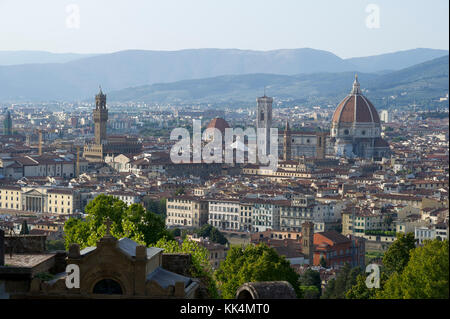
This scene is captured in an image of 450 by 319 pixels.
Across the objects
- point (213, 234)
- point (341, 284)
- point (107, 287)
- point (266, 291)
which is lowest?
point (213, 234)

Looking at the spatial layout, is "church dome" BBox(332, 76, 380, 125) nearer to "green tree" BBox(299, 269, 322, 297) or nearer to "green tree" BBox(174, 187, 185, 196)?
"green tree" BBox(174, 187, 185, 196)

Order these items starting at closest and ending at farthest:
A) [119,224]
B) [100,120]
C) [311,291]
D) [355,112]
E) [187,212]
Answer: [119,224] < [311,291] < [187,212] < [100,120] < [355,112]

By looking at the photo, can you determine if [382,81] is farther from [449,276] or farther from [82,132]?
[449,276]

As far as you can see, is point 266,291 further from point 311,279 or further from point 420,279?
point 311,279

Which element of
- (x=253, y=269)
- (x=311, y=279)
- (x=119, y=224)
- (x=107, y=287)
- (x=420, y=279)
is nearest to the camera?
(x=107, y=287)

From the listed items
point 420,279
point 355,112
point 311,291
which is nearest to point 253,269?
point 420,279
